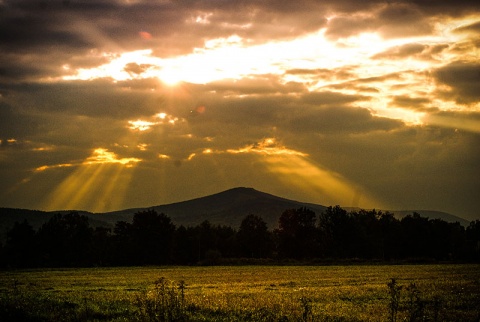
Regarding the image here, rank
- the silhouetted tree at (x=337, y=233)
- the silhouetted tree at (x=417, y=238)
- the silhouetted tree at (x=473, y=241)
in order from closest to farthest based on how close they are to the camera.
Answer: the silhouetted tree at (x=473, y=241)
the silhouetted tree at (x=417, y=238)
the silhouetted tree at (x=337, y=233)

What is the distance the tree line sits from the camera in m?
110

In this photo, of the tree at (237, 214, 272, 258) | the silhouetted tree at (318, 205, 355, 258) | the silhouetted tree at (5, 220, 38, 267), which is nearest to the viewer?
the silhouetted tree at (5, 220, 38, 267)

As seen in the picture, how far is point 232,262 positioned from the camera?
110 meters

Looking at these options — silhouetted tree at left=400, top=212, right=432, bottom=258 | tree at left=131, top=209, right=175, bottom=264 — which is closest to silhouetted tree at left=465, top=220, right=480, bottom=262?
silhouetted tree at left=400, top=212, right=432, bottom=258

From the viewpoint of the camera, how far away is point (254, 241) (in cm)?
12456

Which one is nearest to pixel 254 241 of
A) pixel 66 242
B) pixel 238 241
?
pixel 238 241

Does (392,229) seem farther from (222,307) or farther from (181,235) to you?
(222,307)

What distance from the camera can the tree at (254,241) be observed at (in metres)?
124

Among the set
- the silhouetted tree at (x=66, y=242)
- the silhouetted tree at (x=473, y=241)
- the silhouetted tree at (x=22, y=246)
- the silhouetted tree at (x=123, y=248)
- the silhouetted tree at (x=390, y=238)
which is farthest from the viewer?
the silhouetted tree at (x=390, y=238)

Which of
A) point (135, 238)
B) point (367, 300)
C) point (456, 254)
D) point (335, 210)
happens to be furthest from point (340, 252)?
point (367, 300)

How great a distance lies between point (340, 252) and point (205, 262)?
36254 millimetres

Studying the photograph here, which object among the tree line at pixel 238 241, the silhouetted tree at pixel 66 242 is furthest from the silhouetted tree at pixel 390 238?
the silhouetted tree at pixel 66 242

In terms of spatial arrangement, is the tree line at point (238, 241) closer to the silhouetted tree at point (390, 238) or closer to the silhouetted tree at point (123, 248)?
the silhouetted tree at point (123, 248)

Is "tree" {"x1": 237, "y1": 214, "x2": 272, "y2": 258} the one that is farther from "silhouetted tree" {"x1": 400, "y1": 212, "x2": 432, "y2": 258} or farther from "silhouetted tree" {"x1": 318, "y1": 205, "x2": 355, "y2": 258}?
"silhouetted tree" {"x1": 400, "y1": 212, "x2": 432, "y2": 258}
